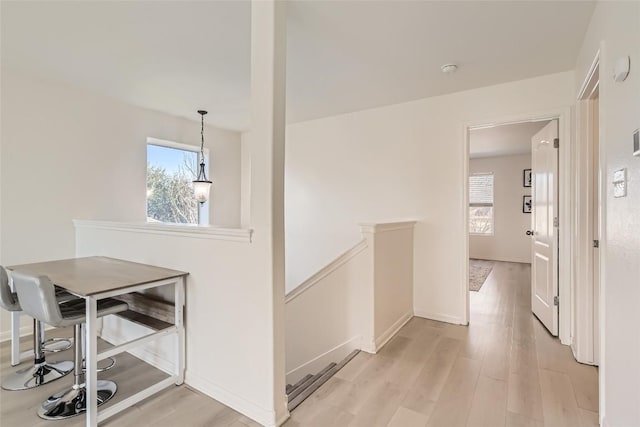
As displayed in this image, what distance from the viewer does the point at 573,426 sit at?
1.76m

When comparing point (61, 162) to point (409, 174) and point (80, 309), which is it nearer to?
point (80, 309)

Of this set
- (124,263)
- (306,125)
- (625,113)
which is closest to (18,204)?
(124,263)

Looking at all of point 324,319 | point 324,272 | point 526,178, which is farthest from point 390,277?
point 526,178

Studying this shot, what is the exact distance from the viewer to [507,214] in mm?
7355

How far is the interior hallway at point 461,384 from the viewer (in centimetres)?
183

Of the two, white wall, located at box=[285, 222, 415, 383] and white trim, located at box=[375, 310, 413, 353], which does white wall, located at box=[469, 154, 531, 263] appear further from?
white wall, located at box=[285, 222, 415, 383]

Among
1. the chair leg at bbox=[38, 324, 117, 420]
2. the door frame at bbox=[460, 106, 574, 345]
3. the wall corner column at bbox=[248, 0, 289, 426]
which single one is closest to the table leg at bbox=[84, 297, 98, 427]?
the chair leg at bbox=[38, 324, 117, 420]

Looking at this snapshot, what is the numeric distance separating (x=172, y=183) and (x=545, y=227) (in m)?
4.70

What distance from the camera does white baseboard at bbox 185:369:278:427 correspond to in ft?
5.82

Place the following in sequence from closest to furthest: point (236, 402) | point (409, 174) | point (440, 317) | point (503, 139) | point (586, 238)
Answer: point (236, 402) < point (586, 238) < point (440, 317) < point (409, 174) < point (503, 139)

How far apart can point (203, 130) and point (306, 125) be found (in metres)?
1.58

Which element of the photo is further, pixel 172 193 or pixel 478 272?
pixel 478 272

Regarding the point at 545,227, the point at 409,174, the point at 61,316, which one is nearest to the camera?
the point at 61,316

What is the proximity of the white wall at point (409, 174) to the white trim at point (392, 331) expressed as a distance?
0.24m
